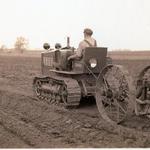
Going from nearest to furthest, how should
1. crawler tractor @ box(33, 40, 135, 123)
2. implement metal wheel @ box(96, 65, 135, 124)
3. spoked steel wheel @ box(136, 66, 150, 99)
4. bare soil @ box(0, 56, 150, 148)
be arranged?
1. bare soil @ box(0, 56, 150, 148)
2. implement metal wheel @ box(96, 65, 135, 124)
3. spoked steel wheel @ box(136, 66, 150, 99)
4. crawler tractor @ box(33, 40, 135, 123)

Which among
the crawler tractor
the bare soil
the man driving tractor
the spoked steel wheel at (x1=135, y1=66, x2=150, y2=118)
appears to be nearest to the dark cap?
the man driving tractor

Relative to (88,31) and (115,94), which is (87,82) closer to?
(88,31)

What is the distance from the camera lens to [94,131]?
28.8ft

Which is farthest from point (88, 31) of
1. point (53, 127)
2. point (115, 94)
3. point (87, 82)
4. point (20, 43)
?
point (20, 43)

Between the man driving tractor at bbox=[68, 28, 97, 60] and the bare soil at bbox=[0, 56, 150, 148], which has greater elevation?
the man driving tractor at bbox=[68, 28, 97, 60]

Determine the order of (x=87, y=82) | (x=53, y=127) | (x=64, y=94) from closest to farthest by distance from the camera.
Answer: (x=53, y=127) → (x=64, y=94) → (x=87, y=82)

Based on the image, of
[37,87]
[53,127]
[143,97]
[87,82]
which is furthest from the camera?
[37,87]

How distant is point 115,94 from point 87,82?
1.88 metres

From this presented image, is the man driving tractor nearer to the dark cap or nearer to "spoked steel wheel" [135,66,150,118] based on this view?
the dark cap

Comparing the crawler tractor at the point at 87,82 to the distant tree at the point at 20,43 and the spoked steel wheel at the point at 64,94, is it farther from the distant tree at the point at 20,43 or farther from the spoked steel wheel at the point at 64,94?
the distant tree at the point at 20,43

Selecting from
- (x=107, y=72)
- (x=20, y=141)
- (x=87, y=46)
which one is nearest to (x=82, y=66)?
(x=87, y=46)

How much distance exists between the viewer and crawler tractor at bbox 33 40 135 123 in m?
9.55

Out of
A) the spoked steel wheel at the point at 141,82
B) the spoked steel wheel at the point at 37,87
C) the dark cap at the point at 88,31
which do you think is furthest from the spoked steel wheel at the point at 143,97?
the spoked steel wheel at the point at 37,87

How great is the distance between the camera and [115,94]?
379 inches
